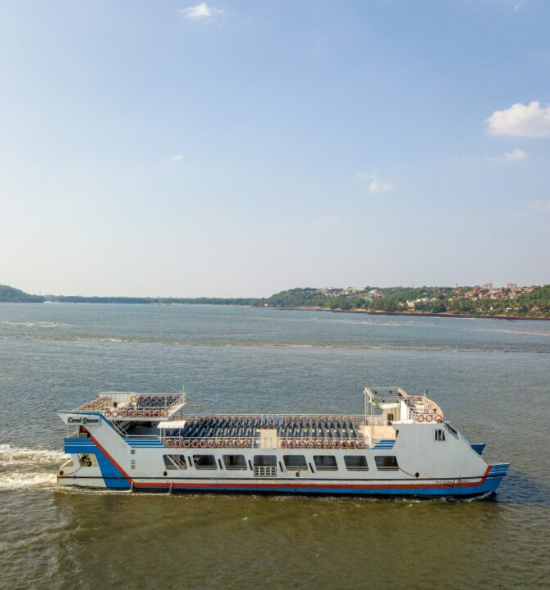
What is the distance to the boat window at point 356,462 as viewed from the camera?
26.4 meters

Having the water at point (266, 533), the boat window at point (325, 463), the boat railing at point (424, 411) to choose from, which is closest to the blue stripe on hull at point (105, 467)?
the water at point (266, 533)

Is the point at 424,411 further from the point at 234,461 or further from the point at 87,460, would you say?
the point at 87,460

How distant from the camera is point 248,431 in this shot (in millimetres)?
28469

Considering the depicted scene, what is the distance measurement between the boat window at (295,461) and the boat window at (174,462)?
5.48 m

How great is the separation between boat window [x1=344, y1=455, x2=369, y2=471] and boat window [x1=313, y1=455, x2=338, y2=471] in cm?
65

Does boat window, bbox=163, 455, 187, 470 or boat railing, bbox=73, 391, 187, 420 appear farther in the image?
boat railing, bbox=73, 391, 187, 420

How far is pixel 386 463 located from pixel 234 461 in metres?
8.16

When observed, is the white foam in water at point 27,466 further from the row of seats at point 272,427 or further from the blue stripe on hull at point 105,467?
the row of seats at point 272,427

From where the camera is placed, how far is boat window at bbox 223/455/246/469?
87.5 ft

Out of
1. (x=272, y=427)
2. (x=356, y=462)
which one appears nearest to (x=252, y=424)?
(x=272, y=427)

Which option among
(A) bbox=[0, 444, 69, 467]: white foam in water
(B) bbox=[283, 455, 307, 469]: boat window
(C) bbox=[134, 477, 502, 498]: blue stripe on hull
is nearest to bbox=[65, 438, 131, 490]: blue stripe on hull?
(C) bbox=[134, 477, 502, 498]: blue stripe on hull

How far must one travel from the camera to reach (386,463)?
26.5 meters

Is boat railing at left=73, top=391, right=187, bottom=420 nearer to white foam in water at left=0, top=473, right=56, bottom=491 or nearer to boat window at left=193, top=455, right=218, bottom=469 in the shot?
boat window at left=193, top=455, right=218, bottom=469

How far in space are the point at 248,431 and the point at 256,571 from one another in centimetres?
918
